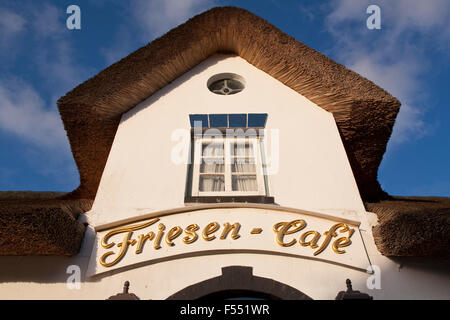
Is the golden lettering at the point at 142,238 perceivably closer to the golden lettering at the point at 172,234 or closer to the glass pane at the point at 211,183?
the golden lettering at the point at 172,234

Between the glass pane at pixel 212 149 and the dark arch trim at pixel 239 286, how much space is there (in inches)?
72.7

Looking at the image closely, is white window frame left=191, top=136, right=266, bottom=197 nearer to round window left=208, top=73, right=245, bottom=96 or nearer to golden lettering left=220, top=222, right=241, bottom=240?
golden lettering left=220, top=222, right=241, bottom=240

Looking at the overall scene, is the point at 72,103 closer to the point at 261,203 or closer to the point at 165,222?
the point at 165,222

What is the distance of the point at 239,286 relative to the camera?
3.17 m

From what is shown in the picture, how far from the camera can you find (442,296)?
10.5ft

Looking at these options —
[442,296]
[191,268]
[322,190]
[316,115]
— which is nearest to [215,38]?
[316,115]

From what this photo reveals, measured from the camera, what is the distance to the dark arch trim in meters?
3.09

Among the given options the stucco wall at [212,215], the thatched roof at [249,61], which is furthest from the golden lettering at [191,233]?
the thatched roof at [249,61]

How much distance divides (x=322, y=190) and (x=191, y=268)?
1792 mm

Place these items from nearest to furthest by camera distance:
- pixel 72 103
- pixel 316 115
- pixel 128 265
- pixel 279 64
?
pixel 128 265, pixel 72 103, pixel 316 115, pixel 279 64

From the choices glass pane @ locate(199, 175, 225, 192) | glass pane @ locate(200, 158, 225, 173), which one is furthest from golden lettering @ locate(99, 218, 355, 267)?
glass pane @ locate(200, 158, 225, 173)

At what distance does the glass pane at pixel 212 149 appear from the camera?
15.4 ft

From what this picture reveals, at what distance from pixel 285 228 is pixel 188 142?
1.87m

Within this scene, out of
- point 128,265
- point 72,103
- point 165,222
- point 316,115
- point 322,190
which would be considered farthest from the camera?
point 316,115
